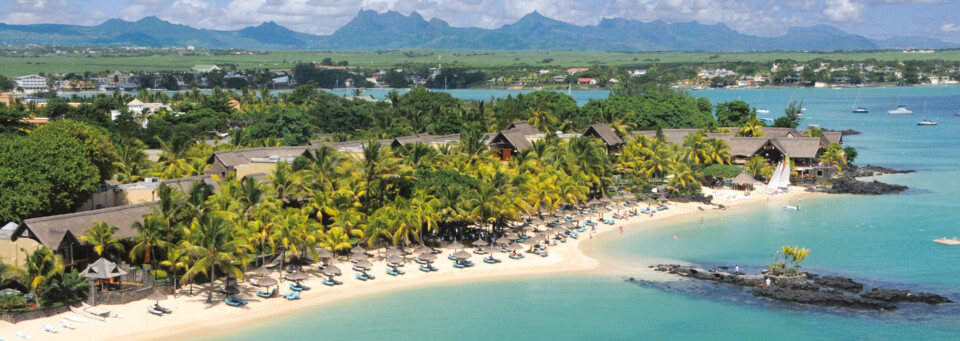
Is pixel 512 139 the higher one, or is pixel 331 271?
pixel 512 139

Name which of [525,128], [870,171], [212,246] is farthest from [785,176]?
[212,246]

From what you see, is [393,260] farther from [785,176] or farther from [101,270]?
[785,176]

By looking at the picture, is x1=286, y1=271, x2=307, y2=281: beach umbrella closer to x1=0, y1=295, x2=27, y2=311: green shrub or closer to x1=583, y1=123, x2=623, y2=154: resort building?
x1=0, y1=295, x2=27, y2=311: green shrub

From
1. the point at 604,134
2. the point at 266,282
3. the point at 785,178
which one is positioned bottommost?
→ the point at 266,282

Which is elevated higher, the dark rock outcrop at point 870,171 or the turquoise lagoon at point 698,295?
the dark rock outcrop at point 870,171

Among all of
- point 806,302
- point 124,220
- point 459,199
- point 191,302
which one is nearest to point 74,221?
point 124,220

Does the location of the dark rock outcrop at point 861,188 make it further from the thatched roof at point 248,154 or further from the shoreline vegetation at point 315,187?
the thatched roof at point 248,154

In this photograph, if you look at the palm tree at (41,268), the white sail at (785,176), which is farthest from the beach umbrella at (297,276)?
the white sail at (785,176)
